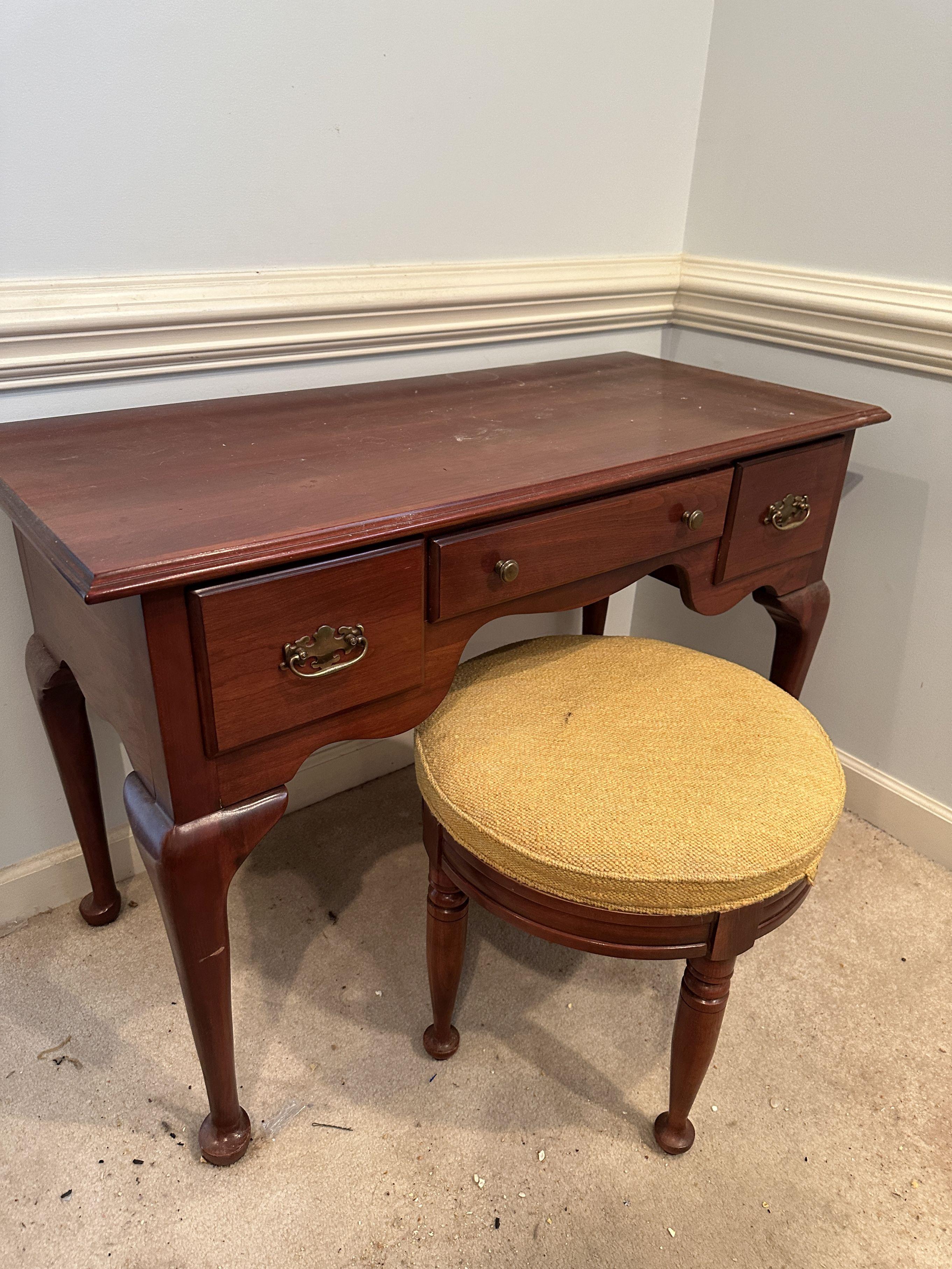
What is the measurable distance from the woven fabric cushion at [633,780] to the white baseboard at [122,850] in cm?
39

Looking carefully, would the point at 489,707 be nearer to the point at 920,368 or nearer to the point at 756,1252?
the point at 756,1252

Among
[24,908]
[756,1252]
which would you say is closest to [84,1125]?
[24,908]

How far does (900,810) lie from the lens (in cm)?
186

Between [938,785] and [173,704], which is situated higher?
[173,704]

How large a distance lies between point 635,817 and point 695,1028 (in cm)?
31

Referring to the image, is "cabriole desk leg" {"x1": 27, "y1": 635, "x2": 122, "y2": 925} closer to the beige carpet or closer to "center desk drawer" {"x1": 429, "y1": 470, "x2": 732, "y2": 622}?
the beige carpet

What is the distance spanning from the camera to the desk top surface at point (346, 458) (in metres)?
0.90

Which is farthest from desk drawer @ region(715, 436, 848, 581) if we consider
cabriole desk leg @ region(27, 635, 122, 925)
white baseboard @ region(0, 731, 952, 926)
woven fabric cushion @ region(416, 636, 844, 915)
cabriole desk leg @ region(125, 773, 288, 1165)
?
cabriole desk leg @ region(27, 635, 122, 925)

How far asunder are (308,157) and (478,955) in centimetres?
128

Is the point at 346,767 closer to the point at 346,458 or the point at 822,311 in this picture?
the point at 346,458

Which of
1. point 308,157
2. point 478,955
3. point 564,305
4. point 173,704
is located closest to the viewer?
point 173,704

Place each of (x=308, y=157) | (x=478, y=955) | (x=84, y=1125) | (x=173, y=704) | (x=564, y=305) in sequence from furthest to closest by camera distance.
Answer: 1. (x=564, y=305)
2. (x=478, y=955)
3. (x=308, y=157)
4. (x=84, y=1125)
5. (x=173, y=704)

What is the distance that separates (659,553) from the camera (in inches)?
50.5

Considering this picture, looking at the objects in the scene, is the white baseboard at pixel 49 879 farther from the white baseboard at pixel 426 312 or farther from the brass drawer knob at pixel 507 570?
the brass drawer knob at pixel 507 570
